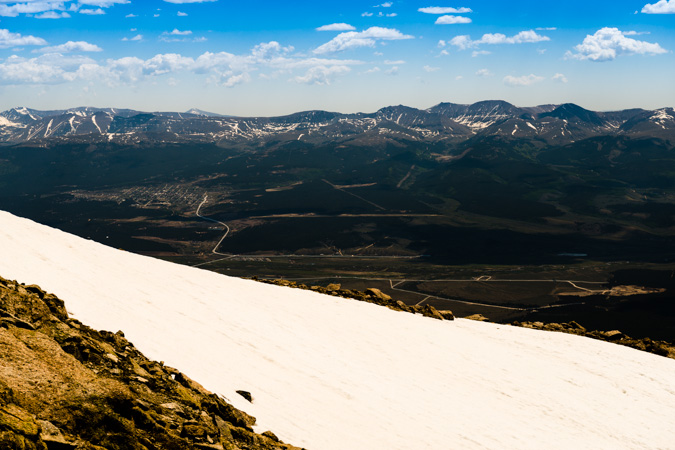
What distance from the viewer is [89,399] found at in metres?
12.3

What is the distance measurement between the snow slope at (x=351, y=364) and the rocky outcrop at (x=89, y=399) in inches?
147

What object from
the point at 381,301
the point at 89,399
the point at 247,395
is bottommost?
the point at 381,301

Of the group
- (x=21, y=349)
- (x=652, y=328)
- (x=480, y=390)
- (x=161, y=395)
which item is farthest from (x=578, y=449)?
(x=652, y=328)

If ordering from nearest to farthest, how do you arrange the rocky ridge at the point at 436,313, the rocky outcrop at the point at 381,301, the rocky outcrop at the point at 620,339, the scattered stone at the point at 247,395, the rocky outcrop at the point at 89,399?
the rocky outcrop at the point at 89,399
the scattered stone at the point at 247,395
the rocky outcrop at the point at 620,339
the rocky ridge at the point at 436,313
the rocky outcrop at the point at 381,301

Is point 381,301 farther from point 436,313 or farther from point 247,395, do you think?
point 247,395

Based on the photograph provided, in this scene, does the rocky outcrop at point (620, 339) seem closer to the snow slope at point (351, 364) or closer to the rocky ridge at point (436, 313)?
the rocky ridge at point (436, 313)

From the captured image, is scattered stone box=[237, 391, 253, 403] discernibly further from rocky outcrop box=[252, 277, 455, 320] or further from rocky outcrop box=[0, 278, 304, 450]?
rocky outcrop box=[252, 277, 455, 320]

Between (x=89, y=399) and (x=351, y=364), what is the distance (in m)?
17.1

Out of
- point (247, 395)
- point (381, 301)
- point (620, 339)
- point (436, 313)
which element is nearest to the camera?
point (247, 395)

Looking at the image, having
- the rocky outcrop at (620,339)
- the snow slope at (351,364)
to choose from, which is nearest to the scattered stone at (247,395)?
the snow slope at (351,364)

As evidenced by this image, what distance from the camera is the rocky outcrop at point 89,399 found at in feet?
37.4

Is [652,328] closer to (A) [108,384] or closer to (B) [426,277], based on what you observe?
(B) [426,277]

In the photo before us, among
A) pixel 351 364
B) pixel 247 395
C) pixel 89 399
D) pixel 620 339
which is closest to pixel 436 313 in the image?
pixel 620 339

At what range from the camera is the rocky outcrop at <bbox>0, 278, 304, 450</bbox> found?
11.4m
